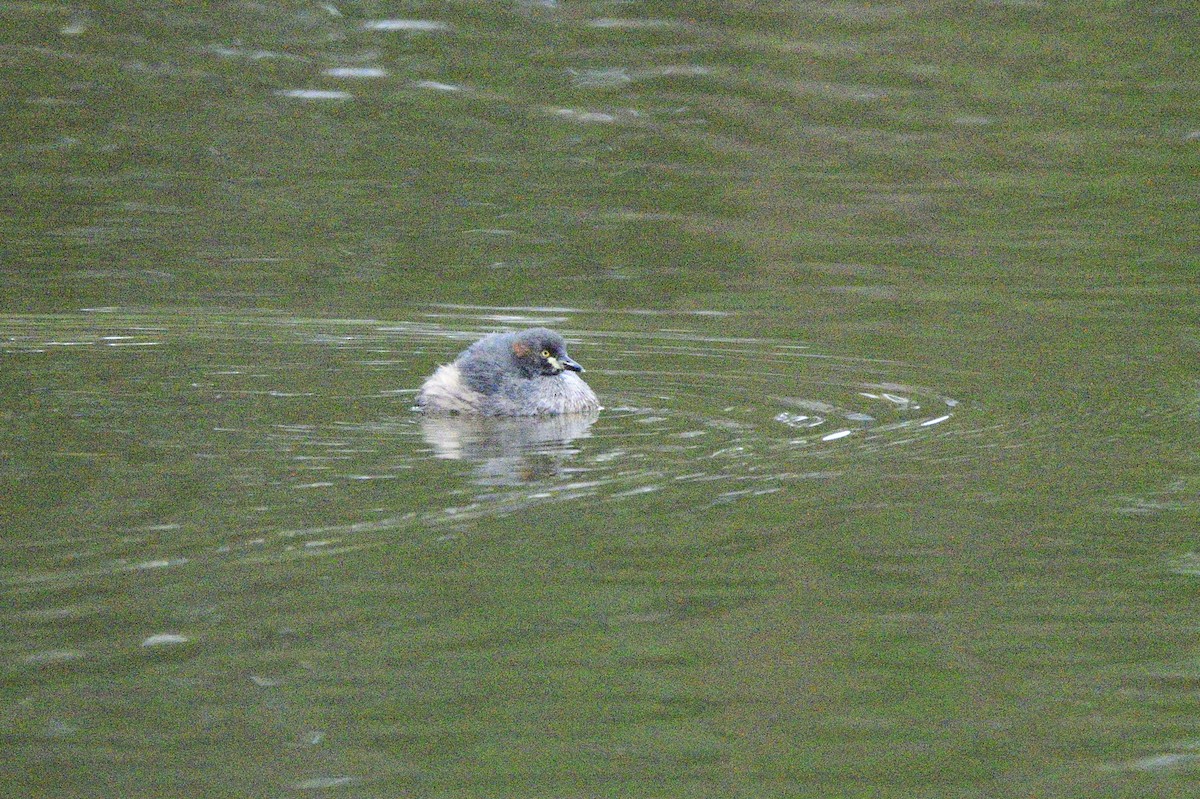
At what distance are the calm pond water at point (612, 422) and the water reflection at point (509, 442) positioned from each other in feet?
0.16

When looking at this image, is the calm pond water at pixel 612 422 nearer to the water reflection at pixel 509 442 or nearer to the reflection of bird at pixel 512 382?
the water reflection at pixel 509 442

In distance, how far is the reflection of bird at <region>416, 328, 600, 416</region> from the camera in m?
11.0

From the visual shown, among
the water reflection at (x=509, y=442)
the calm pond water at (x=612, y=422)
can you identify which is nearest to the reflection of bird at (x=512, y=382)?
the water reflection at (x=509, y=442)

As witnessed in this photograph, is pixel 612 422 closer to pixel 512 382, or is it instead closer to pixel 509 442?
pixel 509 442

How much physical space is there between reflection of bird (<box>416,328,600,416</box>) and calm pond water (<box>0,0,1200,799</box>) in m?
0.16

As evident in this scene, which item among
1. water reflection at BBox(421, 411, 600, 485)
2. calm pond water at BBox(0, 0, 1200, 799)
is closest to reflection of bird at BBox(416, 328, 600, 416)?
water reflection at BBox(421, 411, 600, 485)

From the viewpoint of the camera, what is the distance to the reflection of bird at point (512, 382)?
1097cm

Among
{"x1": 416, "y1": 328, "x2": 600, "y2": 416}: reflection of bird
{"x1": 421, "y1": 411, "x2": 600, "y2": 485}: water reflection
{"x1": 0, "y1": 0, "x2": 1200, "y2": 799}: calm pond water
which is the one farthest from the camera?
{"x1": 416, "y1": 328, "x2": 600, "y2": 416}: reflection of bird

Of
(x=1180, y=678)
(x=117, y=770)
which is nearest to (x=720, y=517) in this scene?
(x=1180, y=678)

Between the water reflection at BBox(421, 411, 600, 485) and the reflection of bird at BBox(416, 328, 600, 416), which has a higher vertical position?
the reflection of bird at BBox(416, 328, 600, 416)

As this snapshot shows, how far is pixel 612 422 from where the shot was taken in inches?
417

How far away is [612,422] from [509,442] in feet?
1.80

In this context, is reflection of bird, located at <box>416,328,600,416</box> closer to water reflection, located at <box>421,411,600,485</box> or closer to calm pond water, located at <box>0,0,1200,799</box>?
water reflection, located at <box>421,411,600,485</box>

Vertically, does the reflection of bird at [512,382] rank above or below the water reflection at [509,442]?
above
